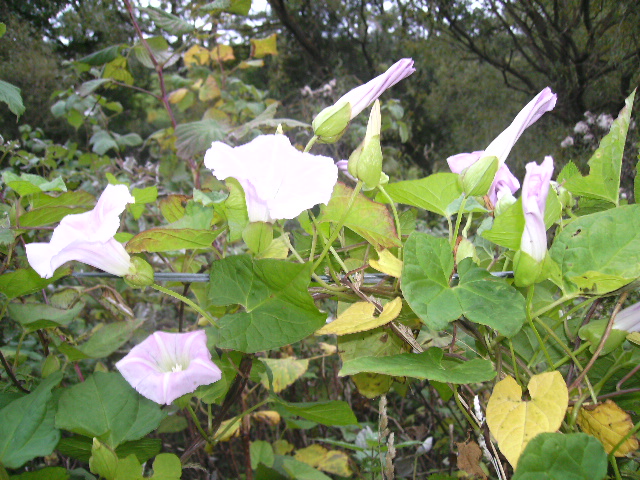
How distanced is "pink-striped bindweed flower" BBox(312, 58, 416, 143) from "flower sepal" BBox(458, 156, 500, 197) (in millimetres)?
117

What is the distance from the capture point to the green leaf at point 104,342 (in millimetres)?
538

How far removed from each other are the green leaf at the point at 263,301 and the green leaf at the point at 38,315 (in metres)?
0.23

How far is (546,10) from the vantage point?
3393mm

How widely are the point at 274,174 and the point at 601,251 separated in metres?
0.29

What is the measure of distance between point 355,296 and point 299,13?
4.76 meters

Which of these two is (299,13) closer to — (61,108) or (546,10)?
(546,10)

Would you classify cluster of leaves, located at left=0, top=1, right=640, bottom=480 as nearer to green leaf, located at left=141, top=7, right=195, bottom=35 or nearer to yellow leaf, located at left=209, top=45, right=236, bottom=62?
green leaf, located at left=141, top=7, right=195, bottom=35

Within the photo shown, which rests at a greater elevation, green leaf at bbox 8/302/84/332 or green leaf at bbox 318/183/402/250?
green leaf at bbox 318/183/402/250

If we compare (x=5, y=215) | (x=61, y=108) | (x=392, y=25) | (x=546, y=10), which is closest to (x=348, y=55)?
(x=392, y=25)

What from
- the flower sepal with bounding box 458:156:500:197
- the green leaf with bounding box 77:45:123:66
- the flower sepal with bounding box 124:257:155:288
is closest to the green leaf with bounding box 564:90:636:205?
the flower sepal with bounding box 458:156:500:197

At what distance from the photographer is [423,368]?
1.12 feet

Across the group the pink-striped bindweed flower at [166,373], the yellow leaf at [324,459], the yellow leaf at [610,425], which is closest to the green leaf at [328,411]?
the pink-striped bindweed flower at [166,373]

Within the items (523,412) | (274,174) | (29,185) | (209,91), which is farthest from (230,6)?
(523,412)

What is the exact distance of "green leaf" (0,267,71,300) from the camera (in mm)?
490
